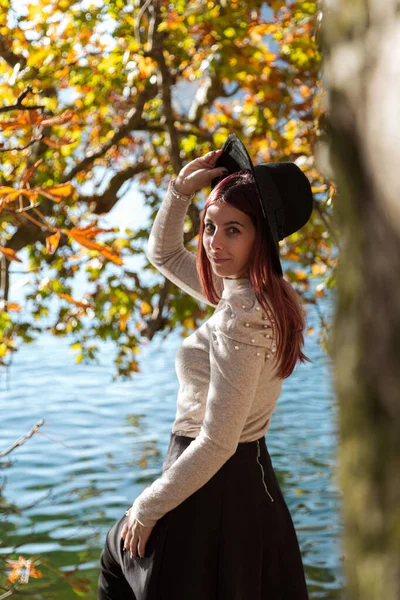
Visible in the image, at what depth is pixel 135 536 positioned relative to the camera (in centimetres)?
208

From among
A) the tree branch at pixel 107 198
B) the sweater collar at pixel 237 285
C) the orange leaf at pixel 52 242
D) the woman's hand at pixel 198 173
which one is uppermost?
the tree branch at pixel 107 198

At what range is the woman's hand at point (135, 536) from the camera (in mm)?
2061

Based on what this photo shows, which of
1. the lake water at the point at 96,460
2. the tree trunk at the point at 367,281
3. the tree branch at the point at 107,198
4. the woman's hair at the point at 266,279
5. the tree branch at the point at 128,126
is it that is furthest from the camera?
the tree branch at the point at 107,198

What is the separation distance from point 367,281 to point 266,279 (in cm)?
153

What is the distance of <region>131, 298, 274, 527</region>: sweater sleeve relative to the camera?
74.6 inches

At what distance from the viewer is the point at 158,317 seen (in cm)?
562

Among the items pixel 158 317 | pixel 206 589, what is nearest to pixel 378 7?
pixel 206 589

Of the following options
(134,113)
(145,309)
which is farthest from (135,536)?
(145,309)

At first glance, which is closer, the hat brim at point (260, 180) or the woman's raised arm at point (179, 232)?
the hat brim at point (260, 180)

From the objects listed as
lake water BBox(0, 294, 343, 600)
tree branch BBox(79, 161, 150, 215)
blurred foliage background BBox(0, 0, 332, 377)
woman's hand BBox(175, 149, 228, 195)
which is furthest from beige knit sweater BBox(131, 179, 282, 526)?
tree branch BBox(79, 161, 150, 215)

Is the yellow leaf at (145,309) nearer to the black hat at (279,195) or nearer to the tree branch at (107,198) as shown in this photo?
the tree branch at (107,198)

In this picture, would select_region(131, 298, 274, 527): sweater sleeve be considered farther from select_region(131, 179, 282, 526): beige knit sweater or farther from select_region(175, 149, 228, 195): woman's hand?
select_region(175, 149, 228, 195): woman's hand

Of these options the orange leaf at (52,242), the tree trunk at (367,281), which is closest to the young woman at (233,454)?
the orange leaf at (52,242)

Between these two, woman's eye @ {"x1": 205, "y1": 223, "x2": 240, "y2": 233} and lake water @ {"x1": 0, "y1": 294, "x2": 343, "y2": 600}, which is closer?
woman's eye @ {"x1": 205, "y1": 223, "x2": 240, "y2": 233}
